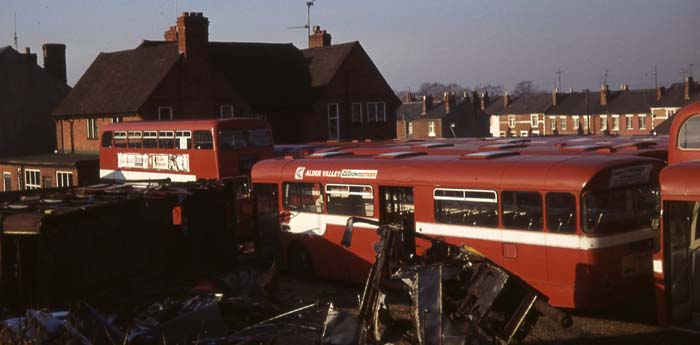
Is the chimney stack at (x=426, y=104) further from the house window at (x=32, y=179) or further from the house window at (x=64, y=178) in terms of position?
the house window at (x=64, y=178)

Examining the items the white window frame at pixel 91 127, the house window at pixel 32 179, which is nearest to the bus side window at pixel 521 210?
the house window at pixel 32 179

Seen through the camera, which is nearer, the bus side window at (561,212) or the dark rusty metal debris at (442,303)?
the dark rusty metal debris at (442,303)

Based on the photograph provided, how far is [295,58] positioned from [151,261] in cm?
3482

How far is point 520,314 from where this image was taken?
34.4 feet

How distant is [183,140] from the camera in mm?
26984

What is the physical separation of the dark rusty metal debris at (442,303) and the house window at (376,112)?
37801 mm

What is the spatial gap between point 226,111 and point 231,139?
18152 mm

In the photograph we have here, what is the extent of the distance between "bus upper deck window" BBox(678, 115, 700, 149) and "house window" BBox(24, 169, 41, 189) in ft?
112

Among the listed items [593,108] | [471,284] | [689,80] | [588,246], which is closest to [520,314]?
[471,284]

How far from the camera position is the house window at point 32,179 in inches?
1628

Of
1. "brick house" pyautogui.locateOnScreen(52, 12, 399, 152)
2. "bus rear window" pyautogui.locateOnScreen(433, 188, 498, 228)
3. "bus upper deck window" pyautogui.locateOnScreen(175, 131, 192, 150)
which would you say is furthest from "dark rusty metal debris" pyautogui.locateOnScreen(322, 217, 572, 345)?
"brick house" pyautogui.locateOnScreen(52, 12, 399, 152)

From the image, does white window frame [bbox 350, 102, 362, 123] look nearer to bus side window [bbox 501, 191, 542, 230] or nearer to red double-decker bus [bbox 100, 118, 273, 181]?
red double-decker bus [bbox 100, 118, 273, 181]

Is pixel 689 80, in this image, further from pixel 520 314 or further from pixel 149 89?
pixel 520 314

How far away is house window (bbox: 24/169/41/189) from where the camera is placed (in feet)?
136
